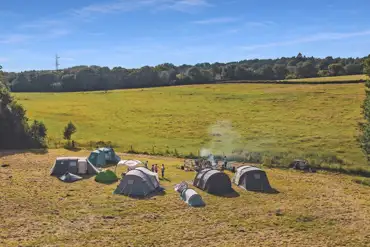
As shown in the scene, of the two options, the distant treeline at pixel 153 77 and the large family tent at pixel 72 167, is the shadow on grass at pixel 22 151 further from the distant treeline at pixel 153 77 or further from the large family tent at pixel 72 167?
the distant treeline at pixel 153 77

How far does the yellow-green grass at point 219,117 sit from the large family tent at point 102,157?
11.2 meters

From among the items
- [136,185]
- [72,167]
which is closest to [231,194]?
[136,185]

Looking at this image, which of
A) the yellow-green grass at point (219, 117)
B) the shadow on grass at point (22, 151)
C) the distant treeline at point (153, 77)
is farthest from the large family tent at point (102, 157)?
the distant treeline at point (153, 77)

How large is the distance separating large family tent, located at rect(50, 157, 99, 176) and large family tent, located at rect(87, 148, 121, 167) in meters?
4.77

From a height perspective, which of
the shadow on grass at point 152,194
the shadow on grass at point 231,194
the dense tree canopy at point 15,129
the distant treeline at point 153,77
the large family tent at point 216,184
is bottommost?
the shadow on grass at point 231,194

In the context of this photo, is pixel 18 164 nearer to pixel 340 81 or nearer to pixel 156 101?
pixel 156 101

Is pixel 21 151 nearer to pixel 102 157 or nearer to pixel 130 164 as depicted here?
pixel 102 157

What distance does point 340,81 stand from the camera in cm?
12606

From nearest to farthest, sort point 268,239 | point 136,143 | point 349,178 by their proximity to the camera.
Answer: point 268,239 < point 349,178 < point 136,143

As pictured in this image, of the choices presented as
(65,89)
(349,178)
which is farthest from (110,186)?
(65,89)

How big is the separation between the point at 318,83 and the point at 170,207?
101230 mm

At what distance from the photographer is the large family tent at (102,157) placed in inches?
2152

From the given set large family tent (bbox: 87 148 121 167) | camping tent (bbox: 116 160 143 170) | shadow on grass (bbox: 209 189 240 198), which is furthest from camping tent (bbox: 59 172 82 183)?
shadow on grass (bbox: 209 189 240 198)

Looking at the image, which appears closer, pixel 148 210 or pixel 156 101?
pixel 148 210
